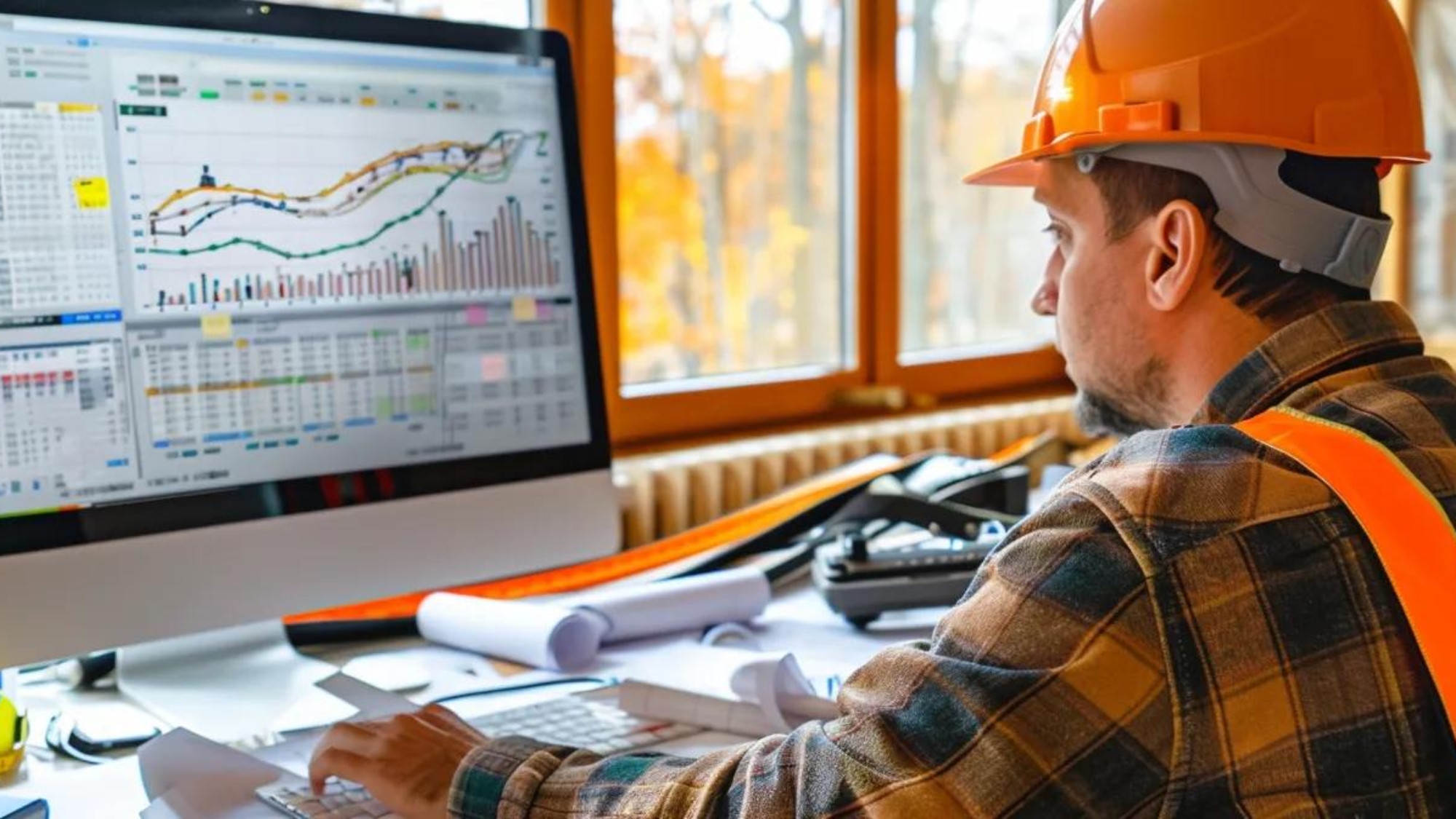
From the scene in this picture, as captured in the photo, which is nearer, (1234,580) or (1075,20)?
(1234,580)

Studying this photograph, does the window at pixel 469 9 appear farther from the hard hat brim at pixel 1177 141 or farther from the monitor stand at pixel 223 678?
the hard hat brim at pixel 1177 141

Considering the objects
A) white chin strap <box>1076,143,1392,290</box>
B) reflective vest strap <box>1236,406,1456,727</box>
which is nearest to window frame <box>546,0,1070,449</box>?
white chin strap <box>1076,143,1392,290</box>

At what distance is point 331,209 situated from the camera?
3.90ft

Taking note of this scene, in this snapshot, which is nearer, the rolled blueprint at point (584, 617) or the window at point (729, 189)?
the rolled blueprint at point (584, 617)

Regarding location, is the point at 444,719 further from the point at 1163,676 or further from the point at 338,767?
the point at 1163,676

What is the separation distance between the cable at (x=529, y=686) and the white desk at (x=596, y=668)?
0.01m

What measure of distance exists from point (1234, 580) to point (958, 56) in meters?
2.02

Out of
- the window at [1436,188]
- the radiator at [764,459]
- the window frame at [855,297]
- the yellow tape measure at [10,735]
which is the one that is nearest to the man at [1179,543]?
the yellow tape measure at [10,735]

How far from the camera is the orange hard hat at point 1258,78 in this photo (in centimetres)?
87

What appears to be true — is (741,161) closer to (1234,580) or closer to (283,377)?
(283,377)

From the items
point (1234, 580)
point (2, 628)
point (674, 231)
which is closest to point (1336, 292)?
point (1234, 580)

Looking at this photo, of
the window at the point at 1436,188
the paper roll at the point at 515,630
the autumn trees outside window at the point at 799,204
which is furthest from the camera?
the window at the point at 1436,188

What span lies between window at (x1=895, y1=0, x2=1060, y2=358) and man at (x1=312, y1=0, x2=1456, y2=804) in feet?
5.08

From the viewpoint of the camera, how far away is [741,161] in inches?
88.9
